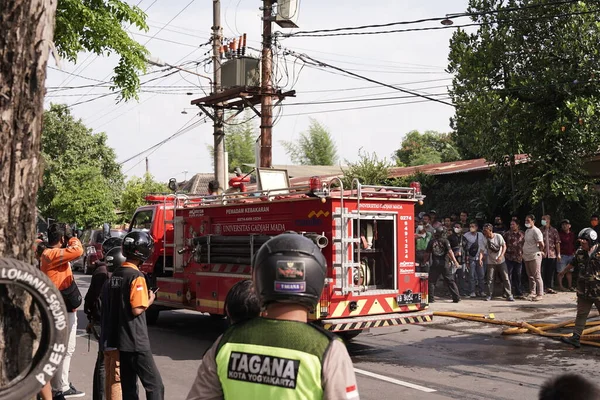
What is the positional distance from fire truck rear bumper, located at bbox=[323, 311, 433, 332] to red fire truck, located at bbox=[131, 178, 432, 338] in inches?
0.5

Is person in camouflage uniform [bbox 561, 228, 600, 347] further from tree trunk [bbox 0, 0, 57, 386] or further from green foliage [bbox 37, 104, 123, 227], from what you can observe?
green foliage [bbox 37, 104, 123, 227]

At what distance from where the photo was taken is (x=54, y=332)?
271 cm

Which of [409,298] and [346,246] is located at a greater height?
[346,246]

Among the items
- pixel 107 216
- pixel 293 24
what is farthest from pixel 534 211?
pixel 107 216

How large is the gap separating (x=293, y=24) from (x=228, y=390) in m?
16.2

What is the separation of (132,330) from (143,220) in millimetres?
7893

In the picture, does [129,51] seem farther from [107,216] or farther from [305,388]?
[107,216]

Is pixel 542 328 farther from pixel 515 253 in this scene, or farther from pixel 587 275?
pixel 515 253

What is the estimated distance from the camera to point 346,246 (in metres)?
9.38

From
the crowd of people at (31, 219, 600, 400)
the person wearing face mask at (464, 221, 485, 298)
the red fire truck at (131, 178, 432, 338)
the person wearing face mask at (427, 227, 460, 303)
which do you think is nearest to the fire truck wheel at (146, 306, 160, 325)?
the red fire truck at (131, 178, 432, 338)

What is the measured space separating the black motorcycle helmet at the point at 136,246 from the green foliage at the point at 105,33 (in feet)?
19.2

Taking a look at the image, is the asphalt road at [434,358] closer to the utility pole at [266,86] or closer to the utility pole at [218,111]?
the utility pole at [266,86]

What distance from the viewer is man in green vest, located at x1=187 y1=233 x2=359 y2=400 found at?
2.23 meters

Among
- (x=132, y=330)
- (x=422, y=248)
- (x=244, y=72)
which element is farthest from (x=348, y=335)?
(x=244, y=72)
